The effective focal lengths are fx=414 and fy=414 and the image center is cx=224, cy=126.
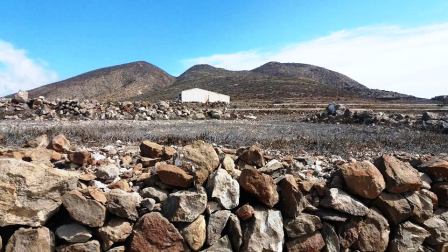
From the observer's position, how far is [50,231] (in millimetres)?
4363

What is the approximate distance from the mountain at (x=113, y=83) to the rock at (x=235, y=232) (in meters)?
114

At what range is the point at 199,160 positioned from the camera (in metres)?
5.04

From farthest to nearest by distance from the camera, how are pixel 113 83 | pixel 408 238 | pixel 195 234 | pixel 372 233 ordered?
pixel 113 83, pixel 408 238, pixel 372 233, pixel 195 234

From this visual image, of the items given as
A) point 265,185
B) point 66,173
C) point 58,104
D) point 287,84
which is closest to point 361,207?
point 265,185

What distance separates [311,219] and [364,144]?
627cm

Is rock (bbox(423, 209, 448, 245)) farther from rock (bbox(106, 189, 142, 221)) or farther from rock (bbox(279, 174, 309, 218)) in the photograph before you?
rock (bbox(106, 189, 142, 221))

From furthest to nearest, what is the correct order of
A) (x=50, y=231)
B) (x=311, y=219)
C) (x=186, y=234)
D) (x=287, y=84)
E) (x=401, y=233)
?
(x=287, y=84) < (x=401, y=233) < (x=311, y=219) < (x=186, y=234) < (x=50, y=231)

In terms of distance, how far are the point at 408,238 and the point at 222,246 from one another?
2523 millimetres

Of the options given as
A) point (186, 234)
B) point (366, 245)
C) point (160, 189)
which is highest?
point (160, 189)

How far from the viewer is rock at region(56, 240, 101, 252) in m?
4.31

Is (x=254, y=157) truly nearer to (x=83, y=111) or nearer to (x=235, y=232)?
(x=235, y=232)

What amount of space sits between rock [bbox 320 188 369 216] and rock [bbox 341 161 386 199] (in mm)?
146

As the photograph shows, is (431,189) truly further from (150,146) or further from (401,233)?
(150,146)

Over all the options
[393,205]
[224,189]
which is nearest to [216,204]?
[224,189]
